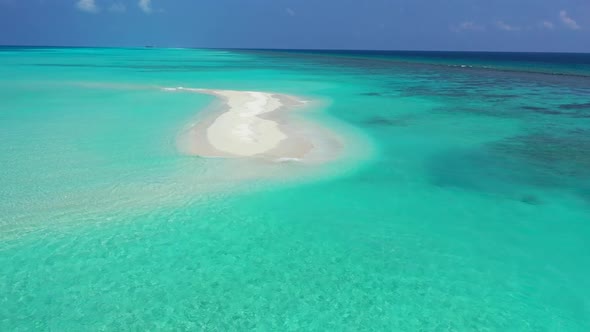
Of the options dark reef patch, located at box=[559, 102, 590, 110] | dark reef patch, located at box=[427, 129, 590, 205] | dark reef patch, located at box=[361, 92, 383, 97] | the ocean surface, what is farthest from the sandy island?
dark reef patch, located at box=[559, 102, 590, 110]

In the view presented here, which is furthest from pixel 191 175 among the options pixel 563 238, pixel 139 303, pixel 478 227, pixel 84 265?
pixel 563 238

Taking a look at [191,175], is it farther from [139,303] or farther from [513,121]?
[513,121]

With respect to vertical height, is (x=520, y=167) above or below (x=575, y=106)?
below

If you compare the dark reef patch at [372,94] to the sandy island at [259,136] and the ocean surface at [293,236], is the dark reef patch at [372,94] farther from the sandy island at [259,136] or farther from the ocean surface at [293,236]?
the ocean surface at [293,236]

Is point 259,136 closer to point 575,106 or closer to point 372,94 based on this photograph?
point 372,94

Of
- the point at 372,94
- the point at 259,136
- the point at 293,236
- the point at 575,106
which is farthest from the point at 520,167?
the point at 372,94

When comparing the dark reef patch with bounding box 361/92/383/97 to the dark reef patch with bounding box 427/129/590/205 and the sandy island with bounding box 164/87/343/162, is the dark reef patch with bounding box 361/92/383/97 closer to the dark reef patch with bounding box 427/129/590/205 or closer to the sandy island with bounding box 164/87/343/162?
the sandy island with bounding box 164/87/343/162
